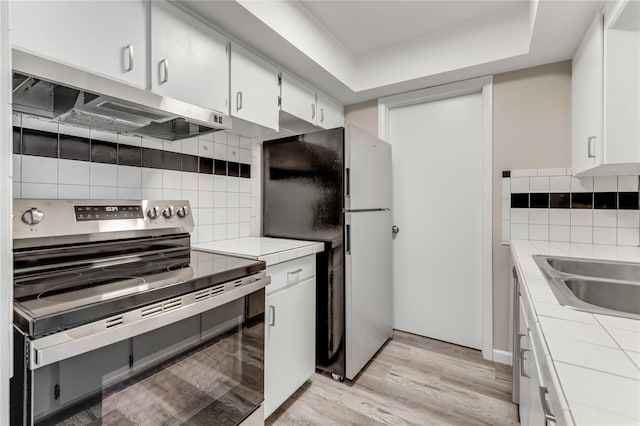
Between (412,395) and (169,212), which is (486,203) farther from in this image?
(169,212)

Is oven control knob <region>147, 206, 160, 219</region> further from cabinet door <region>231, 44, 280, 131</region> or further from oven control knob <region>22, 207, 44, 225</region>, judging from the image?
cabinet door <region>231, 44, 280, 131</region>

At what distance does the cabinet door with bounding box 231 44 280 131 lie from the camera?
1671 mm

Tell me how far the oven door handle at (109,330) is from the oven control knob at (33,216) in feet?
1.82

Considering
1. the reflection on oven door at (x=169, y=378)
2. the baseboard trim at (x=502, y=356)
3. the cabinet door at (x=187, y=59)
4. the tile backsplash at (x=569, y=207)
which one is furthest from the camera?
the baseboard trim at (x=502, y=356)

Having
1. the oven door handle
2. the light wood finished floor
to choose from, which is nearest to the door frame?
the light wood finished floor

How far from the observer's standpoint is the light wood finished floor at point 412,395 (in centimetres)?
162

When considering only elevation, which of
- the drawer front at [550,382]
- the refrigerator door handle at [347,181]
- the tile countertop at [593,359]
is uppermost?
the refrigerator door handle at [347,181]

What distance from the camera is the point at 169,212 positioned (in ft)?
4.91

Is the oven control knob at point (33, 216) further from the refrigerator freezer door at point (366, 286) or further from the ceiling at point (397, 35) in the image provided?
the refrigerator freezer door at point (366, 286)

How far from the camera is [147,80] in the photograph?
4.21 feet

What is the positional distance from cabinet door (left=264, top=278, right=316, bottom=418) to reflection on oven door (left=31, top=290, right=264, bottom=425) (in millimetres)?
131

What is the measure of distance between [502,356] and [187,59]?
9.21ft

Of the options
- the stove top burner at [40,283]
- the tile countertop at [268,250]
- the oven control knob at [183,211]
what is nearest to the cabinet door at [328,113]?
the tile countertop at [268,250]

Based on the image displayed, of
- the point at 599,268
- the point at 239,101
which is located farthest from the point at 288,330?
the point at 599,268
